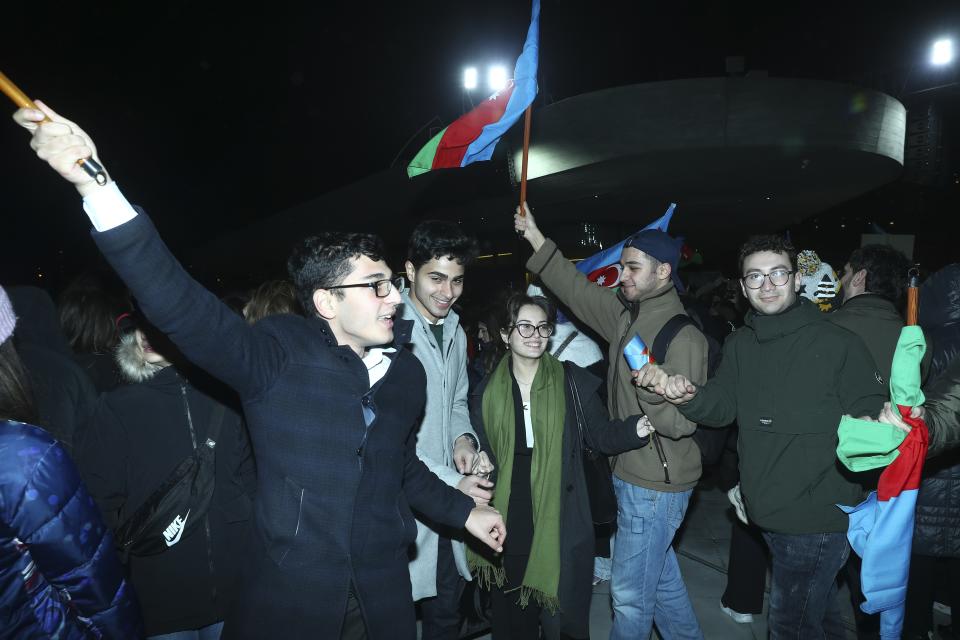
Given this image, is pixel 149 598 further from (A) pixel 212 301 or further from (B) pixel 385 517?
(A) pixel 212 301

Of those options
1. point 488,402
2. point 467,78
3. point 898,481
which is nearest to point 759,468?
point 898,481

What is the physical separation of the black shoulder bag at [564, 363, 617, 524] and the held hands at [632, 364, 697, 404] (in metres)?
0.62

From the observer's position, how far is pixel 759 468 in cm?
289

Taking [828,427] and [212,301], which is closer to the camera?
[212,301]

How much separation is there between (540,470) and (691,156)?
430 inches

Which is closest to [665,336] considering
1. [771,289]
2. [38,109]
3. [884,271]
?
[771,289]

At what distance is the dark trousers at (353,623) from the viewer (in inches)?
84.2

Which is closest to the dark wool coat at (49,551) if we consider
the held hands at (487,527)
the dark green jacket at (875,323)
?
the held hands at (487,527)

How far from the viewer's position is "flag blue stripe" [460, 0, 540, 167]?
3.85 metres

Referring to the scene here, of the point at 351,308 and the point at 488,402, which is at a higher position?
the point at 351,308

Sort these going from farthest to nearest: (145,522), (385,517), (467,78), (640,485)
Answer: (467,78), (640,485), (145,522), (385,517)

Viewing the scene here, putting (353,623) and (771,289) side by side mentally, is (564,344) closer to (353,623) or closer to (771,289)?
(771,289)

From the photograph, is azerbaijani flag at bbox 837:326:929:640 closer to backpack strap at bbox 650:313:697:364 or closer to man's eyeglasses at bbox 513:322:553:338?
backpack strap at bbox 650:313:697:364

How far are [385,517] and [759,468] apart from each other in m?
1.86
